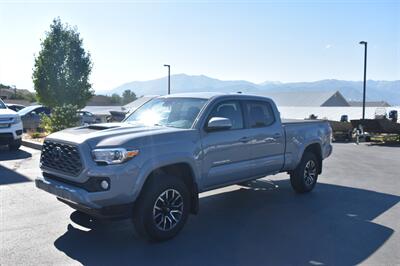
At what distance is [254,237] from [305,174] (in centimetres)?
303

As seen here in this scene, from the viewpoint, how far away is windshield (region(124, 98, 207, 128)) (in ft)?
19.8

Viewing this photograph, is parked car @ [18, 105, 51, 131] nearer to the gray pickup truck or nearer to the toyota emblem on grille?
the gray pickup truck

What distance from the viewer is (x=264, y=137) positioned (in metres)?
6.93

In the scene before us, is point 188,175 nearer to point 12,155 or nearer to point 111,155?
point 111,155

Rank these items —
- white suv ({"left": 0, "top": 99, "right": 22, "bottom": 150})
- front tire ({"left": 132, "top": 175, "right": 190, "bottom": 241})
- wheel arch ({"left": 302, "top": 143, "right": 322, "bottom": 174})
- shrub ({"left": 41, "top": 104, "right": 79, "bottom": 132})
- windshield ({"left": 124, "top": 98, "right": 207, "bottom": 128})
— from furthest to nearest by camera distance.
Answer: shrub ({"left": 41, "top": 104, "right": 79, "bottom": 132}) → white suv ({"left": 0, "top": 99, "right": 22, "bottom": 150}) → wheel arch ({"left": 302, "top": 143, "right": 322, "bottom": 174}) → windshield ({"left": 124, "top": 98, "right": 207, "bottom": 128}) → front tire ({"left": 132, "top": 175, "right": 190, "bottom": 241})

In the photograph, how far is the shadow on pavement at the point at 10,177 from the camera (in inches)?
346

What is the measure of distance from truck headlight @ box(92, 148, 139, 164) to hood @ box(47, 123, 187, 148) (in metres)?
0.08

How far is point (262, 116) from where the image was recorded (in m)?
7.13

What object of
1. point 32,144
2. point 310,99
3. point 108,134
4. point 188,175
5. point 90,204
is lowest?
point 32,144

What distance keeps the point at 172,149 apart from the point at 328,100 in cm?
5972

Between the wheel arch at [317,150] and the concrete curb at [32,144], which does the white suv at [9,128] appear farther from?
the wheel arch at [317,150]

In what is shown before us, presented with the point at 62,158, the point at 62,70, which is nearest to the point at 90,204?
the point at 62,158

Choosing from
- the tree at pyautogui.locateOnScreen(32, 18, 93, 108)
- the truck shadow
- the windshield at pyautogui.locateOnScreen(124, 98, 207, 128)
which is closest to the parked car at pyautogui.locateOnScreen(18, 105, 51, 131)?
the tree at pyautogui.locateOnScreen(32, 18, 93, 108)

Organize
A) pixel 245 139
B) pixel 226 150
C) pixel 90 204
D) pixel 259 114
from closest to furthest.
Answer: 1. pixel 90 204
2. pixel 226 150
3. pixel 245 139
4. pixel 259 114
